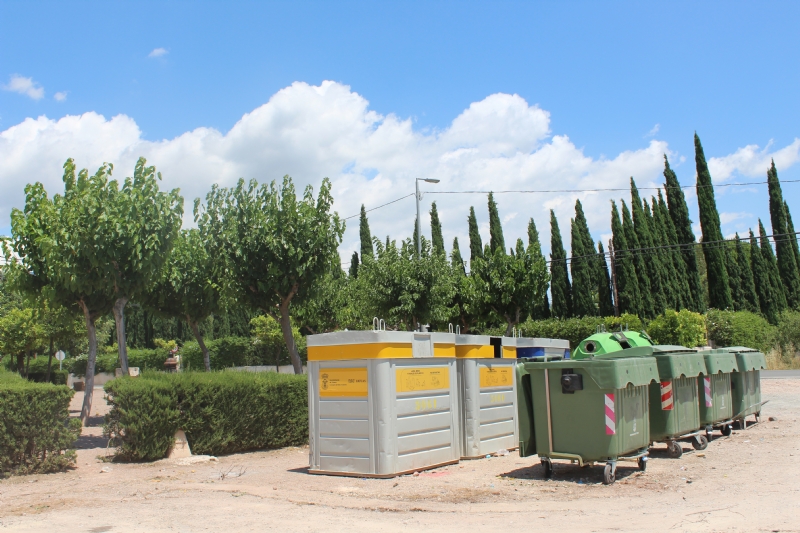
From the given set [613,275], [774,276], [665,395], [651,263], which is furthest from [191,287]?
[774,276]

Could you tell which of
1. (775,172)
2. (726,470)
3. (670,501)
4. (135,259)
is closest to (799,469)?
(726,470)

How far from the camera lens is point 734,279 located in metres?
44.3

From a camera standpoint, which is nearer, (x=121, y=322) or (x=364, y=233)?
(x=121, y=322)

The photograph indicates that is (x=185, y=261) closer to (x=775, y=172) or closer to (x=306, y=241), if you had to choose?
(x=306, y=241)

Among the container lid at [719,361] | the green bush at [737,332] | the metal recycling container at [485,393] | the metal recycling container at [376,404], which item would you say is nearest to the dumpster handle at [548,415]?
the metal recycling container at [376,404]

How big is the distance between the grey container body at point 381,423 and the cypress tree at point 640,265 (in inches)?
1481

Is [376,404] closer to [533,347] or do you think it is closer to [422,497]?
[422,497]

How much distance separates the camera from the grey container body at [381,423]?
8617 mm

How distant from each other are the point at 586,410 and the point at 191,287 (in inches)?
531

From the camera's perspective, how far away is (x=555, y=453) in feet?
27.1

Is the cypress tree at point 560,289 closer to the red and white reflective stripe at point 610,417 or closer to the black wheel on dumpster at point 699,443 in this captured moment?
the black wheel on dumpster at point 699,443

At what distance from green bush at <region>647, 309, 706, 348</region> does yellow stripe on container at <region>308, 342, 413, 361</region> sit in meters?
26.2

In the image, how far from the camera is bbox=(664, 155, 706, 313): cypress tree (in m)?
45.9

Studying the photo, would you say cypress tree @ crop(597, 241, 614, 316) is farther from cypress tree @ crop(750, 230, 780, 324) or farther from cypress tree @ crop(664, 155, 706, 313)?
cypress tree @ crop(750, 230, 780, 324)
